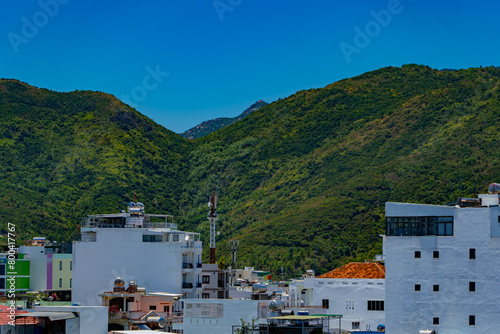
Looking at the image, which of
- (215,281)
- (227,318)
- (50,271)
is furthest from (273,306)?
(50,271)

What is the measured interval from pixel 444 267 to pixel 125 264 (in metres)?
28.4

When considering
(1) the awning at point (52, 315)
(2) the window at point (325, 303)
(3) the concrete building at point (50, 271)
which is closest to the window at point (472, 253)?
(2) the window at point (325, 303)

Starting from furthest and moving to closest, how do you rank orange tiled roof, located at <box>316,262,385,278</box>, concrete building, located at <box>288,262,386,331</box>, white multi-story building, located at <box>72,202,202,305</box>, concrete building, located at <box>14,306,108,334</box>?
white multi-story building, located at <box>72,202,202,305</box>, orange tiled roof, located at <box>316,262,385,278</box>, concrete building, located at <box>288,262,386,331</box>, concrete building, located at <box>14,306,108,334</box>

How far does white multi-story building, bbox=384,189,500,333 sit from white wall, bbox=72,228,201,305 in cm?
2294

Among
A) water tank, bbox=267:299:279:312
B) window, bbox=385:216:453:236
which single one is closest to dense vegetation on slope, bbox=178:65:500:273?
window, bbox=385:216:453:236

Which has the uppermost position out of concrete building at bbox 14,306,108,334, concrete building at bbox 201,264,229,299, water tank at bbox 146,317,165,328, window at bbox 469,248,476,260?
window at bbox 469,248,476,260

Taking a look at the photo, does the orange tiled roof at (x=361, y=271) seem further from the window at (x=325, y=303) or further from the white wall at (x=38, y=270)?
the white wall at (x=38, y=270)

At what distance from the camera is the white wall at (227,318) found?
5422cm

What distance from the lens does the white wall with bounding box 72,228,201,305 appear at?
74.4 metres

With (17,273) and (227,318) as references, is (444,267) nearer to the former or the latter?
(227,318)

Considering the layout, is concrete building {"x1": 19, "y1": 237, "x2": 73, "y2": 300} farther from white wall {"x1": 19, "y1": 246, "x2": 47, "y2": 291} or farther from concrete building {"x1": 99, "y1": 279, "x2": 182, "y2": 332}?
concrete building {"x1": 99, "y1": 279, "x2": 182, "y2": 332}

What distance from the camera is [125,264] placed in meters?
74.5

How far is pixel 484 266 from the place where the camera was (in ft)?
178

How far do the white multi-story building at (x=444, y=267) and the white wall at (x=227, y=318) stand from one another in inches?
325
